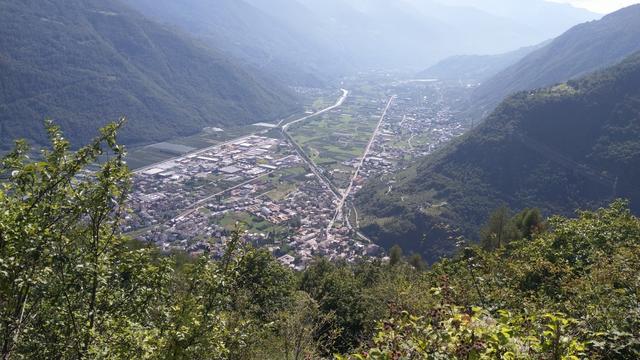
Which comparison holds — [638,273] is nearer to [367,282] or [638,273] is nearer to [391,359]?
[391,359]

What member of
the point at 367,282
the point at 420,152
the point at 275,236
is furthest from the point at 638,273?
the point at 420,152

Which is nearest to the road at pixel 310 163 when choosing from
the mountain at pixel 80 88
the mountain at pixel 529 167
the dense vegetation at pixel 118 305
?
the mountain at pixel 529 167

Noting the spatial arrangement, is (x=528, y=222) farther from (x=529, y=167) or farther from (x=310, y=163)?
(x=310, y=163)

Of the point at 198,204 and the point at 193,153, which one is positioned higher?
the point at 198,204

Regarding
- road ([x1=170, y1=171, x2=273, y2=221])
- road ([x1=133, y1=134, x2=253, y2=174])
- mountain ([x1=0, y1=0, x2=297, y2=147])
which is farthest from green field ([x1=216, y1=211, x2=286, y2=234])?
mountain ([x1=0, y1=0, x2=297, y2=147])

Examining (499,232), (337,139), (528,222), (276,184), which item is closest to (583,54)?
(337,139)
